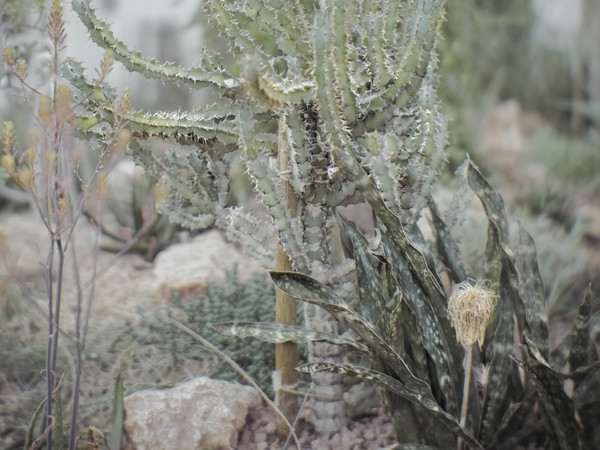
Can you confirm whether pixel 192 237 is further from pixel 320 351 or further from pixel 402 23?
pixel 402 23

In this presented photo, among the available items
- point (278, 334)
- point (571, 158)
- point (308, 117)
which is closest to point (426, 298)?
point (278, 334)

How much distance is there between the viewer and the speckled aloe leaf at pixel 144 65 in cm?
211

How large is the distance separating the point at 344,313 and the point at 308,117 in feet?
2.14

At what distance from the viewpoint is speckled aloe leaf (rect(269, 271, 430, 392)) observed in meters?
1.90

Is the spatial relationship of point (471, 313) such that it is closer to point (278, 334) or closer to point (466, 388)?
point (466, 388)

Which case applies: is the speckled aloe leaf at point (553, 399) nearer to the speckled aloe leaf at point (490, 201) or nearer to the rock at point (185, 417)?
the speckled aloe leaf at point (490, 201)

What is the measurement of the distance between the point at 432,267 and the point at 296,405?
73cm

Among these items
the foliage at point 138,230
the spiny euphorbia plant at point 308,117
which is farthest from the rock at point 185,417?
the foliage at point 138,230

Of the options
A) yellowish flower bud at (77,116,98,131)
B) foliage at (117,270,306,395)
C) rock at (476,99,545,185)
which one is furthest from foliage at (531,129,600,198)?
yellowish flower bud at (77,116,98,131)

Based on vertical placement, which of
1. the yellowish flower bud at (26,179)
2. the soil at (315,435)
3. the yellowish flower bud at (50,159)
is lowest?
the soil at (315,435)

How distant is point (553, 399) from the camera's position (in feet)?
6.26

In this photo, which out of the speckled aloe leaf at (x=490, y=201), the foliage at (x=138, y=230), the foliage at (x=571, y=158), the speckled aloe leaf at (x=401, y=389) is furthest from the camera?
the foliage at (x=571, y=158)

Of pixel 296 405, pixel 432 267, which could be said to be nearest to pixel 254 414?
pixel 296 405

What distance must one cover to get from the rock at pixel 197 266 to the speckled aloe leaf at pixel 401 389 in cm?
163
